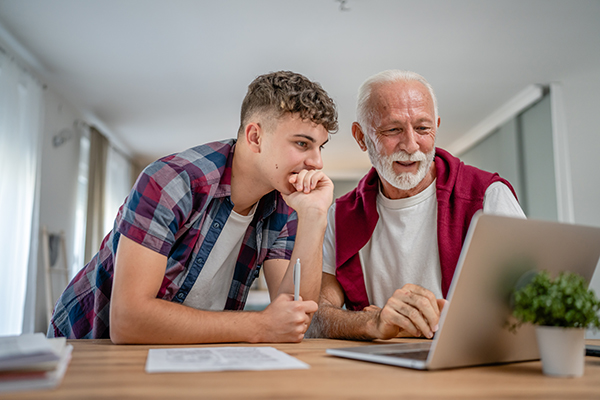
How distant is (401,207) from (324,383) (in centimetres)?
116

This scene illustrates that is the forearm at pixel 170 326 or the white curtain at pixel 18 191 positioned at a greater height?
the white curtain at pixel 18 191

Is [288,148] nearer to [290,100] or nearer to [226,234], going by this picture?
[290,100]

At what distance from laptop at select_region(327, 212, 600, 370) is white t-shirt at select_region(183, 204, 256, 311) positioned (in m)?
0.70

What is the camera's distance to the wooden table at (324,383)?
550 millimetres

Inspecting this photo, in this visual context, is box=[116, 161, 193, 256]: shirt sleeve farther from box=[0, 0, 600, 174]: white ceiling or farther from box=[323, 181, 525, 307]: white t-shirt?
box=[0, 0, 600, 174]: white ceiling

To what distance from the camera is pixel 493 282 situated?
2.29 feet

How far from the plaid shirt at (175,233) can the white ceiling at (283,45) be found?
A: 7.82 feet

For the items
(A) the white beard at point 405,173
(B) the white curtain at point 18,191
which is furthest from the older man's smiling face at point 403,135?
(B) the white curtain at point 18,191

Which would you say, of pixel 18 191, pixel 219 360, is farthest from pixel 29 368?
pixel 18 191

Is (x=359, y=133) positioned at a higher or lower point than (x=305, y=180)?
higher

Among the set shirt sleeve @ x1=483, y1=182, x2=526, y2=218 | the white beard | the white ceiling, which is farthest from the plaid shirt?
the white ceiling

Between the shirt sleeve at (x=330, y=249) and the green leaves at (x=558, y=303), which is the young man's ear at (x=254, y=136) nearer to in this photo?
the shirt sleeve at (x=330, y=249)

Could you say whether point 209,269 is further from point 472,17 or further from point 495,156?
point 495,156

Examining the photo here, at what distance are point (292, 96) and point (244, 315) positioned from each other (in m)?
0.65
